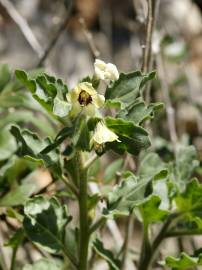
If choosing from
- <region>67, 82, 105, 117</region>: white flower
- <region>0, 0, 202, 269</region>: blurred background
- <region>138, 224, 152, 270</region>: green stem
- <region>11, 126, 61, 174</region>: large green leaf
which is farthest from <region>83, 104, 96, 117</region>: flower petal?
<region>0, 0, 202, 269</region>: blurred background

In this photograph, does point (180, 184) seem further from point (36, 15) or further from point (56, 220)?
point (36, 15)

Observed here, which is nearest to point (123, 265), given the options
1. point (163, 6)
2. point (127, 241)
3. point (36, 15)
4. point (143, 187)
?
point (127, 241)

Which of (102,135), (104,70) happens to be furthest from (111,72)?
(102,135)

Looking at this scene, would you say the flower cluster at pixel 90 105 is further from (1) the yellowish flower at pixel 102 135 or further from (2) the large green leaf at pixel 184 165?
(2) the large green leaf at pixel 184 165

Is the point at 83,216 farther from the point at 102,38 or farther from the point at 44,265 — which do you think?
the point at 102,38

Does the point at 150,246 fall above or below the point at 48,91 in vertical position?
below
